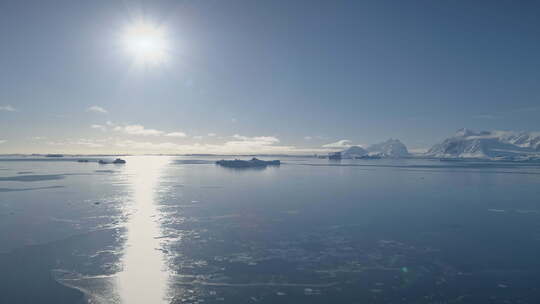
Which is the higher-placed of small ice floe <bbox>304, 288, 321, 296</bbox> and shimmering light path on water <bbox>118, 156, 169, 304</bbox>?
shimmering light path on water <bbox>118, 156, 169, 304</bbox>

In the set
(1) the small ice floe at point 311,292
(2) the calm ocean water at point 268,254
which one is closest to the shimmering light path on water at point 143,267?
(2) the calm ocean water at point 268,254

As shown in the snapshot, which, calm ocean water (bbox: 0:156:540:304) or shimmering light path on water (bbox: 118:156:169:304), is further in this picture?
calm ocean water (bbox: 0:156:540:304)

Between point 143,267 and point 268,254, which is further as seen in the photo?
point 268,254

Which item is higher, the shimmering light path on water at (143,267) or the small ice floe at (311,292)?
the shimmering light path on water at (143,267)

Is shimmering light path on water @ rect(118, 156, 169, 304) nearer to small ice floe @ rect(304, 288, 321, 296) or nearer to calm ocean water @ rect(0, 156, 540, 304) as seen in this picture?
calm ocean water @ rect(0, 156, 540, 304)

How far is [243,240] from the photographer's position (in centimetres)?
1630

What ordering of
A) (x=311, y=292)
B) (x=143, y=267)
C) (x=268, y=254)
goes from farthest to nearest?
(x=268, y=254)
(x=143, y=267)
(x=311, y=292)

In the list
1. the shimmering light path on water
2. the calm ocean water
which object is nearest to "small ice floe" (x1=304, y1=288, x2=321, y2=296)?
the calm ocean water

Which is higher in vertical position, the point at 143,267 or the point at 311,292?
the point at 143,267

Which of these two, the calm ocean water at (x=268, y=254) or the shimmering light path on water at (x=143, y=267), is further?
the calm ocean water at (x=268, y=254)

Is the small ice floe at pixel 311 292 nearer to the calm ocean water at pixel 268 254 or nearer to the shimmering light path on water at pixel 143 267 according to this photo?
the calm ocean water at pixel 268 254

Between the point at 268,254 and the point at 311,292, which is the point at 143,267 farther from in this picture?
the point at 311,292

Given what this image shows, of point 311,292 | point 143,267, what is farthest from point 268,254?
point 143,267

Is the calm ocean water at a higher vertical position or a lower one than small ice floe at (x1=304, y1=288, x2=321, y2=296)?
higher
